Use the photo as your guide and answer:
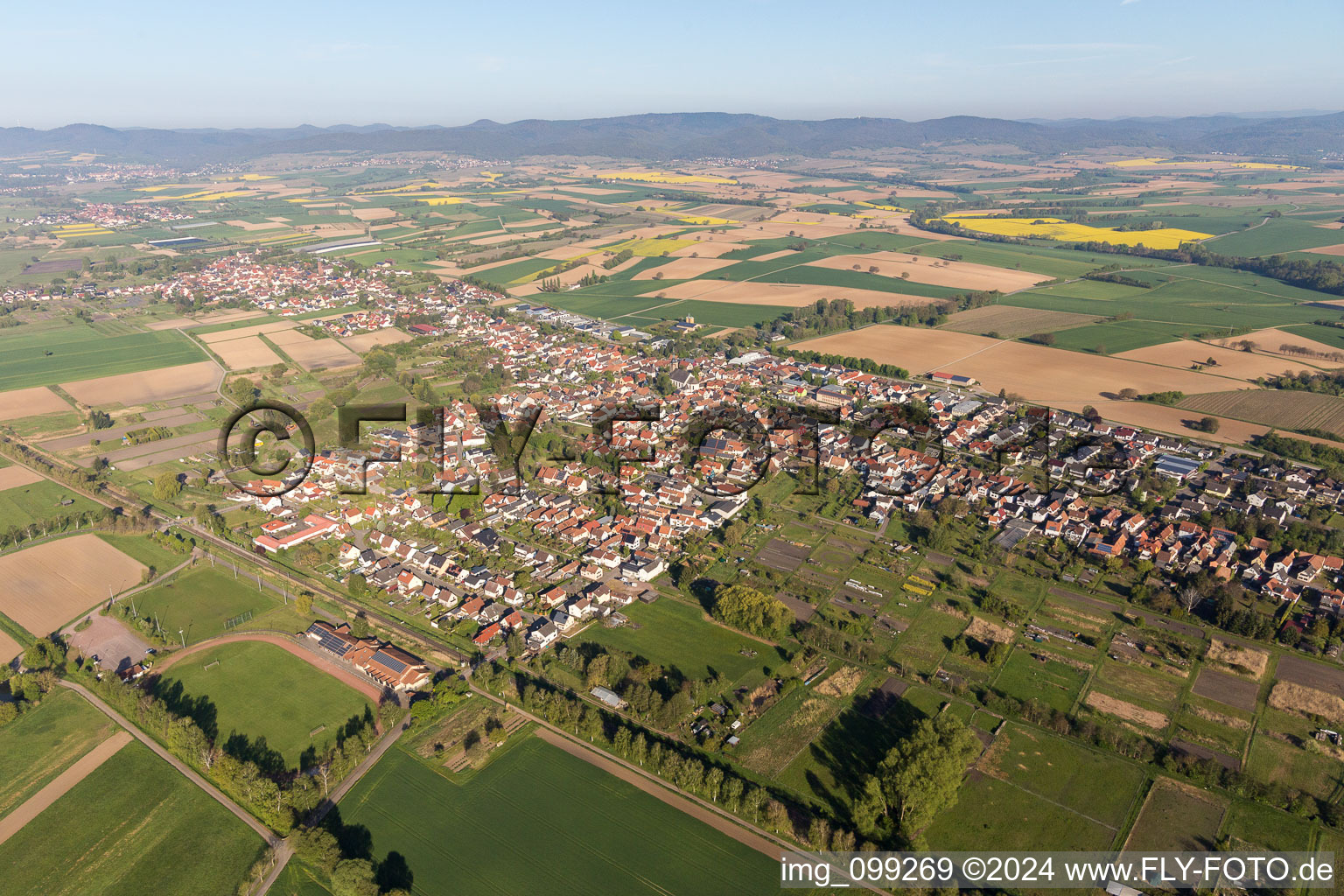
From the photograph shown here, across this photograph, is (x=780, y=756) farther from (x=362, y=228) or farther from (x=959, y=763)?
(x=362, y=228)

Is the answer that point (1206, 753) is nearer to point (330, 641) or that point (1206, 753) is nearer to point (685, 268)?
point (330, 641)

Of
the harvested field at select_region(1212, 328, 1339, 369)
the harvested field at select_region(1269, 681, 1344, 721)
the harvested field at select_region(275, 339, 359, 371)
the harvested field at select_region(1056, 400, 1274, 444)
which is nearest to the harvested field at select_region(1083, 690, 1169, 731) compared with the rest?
the harvested field at select_region(1269, 681, 1344, 721)

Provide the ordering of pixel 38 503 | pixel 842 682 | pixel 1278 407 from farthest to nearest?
1. pixel 1278 407
2. pixel 38 503
3. pixel 842 682

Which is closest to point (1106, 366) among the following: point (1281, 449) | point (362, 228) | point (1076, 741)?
point (1281, 449)

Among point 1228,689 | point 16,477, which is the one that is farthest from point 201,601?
point 1228,689

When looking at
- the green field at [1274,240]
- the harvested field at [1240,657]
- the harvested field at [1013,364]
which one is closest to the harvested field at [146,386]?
the harvested field at [1013,364]

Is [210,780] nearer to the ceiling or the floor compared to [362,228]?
nearer to the floor
